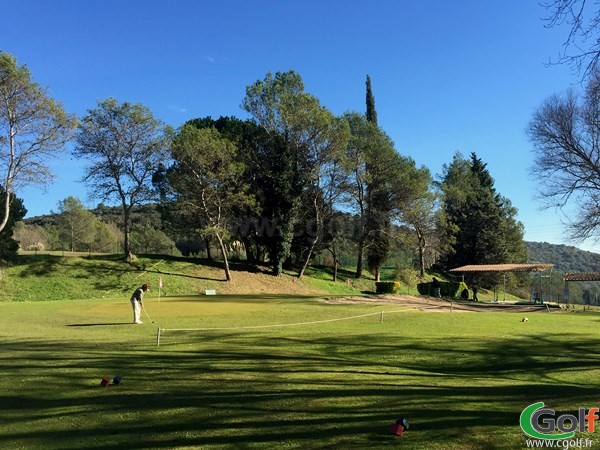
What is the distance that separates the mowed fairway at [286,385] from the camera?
589cm

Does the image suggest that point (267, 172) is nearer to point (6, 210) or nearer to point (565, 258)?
point (6, 210)

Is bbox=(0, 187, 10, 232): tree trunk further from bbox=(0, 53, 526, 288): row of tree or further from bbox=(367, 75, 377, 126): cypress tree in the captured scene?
bbox=(367, 75, 377, 126): cypress tree

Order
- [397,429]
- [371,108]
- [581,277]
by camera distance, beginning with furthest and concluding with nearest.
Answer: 1. [371,108]
2. [581,277]
3. [397,429]

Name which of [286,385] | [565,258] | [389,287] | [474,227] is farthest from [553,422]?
[565,258]

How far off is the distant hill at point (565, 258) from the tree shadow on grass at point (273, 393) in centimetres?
11995

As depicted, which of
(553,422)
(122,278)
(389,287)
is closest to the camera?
(553,422)

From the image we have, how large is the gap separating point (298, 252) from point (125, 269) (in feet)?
66.0

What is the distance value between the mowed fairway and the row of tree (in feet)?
87.4

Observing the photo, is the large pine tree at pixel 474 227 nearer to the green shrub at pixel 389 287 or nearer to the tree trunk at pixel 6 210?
the green shrub at pixel 389 287

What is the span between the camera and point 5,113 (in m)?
35.8

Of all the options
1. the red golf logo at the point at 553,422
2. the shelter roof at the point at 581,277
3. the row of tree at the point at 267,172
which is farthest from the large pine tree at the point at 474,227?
the red golf logo at the point at 553,422

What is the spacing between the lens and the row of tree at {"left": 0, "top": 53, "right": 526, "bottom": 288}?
4256 cm

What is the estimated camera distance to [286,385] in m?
8.36

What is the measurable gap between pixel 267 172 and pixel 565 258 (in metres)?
124
